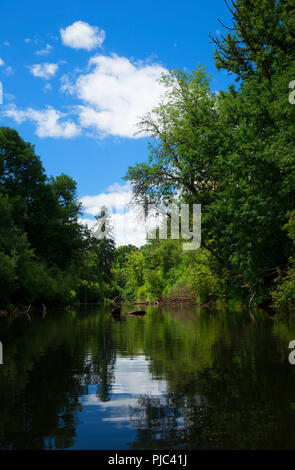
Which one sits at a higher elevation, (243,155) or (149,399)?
(243,155)

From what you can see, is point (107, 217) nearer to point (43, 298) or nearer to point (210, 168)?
point (43, 298)

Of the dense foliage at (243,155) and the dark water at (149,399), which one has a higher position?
the dense foliage at (243,155)

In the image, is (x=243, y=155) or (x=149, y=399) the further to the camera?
(x=243, y=155)

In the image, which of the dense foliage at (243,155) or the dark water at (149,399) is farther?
the dense foliage at (243,155)

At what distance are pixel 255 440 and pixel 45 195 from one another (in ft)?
157

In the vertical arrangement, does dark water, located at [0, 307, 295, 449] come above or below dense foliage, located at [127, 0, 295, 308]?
below

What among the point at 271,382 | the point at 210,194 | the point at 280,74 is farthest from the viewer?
the point at 210,194

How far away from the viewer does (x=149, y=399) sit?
19.4ft

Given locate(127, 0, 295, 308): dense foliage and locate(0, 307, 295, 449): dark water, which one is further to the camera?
locate(127, 0, 295, 308): dense foliage

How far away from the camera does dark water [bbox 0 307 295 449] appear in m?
4.27

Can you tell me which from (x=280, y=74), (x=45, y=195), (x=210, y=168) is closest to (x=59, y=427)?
(x=280, y=74)

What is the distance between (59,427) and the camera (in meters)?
4.67

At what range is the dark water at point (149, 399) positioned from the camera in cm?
427

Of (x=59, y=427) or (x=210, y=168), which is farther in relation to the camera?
(x=210, y=168)
